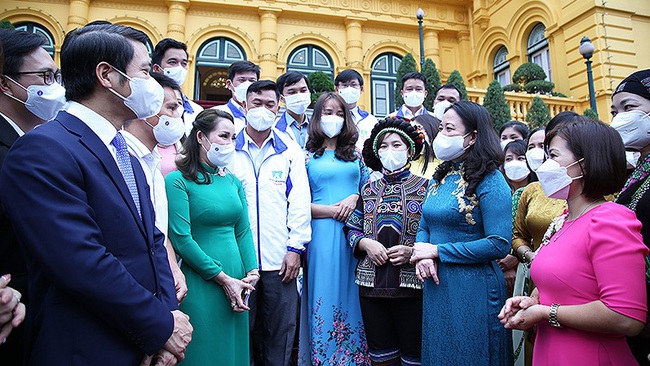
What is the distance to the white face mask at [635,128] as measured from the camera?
2.31 metres

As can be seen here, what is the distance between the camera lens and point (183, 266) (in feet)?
8.90

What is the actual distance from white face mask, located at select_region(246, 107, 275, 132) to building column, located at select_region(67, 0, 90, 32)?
544 inches

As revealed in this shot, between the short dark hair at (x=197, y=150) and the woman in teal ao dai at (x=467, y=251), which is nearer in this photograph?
the woman in teal ao dai at (x=467, y=251)

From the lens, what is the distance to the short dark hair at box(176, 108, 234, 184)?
286 centimetres

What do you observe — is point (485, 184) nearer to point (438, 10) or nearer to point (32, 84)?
point (32, 84)

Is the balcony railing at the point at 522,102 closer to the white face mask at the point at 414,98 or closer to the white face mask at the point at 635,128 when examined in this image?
the white face mask at the point at 414,98

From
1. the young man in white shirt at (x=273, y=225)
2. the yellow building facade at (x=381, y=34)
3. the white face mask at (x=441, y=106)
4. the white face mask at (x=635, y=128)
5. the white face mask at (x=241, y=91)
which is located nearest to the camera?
the white face mask at (x=635, y=128)

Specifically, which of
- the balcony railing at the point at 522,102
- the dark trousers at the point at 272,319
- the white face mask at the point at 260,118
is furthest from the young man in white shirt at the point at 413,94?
the balcony railing at the point at 522,102

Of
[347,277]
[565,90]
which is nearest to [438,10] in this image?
[565,90]

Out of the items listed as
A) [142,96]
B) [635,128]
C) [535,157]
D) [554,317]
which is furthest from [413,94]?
[142,96]

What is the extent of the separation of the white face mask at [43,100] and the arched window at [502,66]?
1658cm

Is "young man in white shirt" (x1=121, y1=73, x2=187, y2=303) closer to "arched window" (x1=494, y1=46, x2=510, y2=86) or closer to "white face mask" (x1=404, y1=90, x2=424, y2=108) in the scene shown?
"white face mask" (x1=404, y1=90, x2=424, y2=108)

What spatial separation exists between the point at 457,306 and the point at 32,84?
2712 millimetres

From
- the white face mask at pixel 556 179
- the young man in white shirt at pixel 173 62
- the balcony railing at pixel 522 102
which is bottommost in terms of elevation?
the white face mask at pixel 556 179
